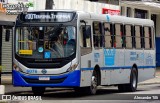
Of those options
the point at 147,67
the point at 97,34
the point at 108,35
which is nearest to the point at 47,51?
the point at 97,34

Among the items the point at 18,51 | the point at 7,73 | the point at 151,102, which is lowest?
the point at 7,73

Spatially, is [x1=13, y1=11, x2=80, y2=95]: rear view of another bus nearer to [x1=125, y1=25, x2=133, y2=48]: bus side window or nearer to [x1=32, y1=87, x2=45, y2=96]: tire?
[x1=32, y1=87, x2=45, y2=96]: tire

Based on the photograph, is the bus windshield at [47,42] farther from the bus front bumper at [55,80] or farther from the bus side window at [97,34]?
the bus side window at [97,34]

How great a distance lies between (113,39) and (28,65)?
4517mm

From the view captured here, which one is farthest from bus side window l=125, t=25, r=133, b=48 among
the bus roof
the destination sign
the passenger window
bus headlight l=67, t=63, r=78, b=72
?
bus headlight l=67, t=63, r=78, b=72

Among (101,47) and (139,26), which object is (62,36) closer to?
(101,47)

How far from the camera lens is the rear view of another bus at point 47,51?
2147 centimetres

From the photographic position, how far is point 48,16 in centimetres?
2197

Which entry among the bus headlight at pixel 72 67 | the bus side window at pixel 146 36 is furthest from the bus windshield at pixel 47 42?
the bus side window at pixel 146 36

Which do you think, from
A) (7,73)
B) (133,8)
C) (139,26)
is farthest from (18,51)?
(133,8)

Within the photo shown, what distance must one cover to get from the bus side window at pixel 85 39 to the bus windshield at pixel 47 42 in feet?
1.63

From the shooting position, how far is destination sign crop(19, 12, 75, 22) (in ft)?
71.6

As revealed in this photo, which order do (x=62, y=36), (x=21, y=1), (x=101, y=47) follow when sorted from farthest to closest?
(x=21, y=1)
(x=101, y=47)
(x=62, y=36)

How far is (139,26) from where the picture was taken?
27531 millimetres
